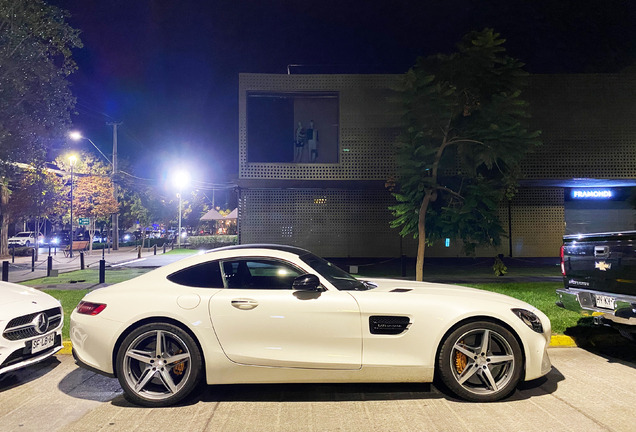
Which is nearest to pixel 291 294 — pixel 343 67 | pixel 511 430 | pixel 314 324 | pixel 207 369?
pixel 314 324

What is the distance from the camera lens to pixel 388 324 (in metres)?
3.74

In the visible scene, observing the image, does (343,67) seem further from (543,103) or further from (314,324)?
(314,324)

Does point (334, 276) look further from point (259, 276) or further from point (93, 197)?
point (93, 197)

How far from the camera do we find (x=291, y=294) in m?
3.82

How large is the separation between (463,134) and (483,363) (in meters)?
10.5

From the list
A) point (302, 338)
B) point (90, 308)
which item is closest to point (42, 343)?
point (90, 308)

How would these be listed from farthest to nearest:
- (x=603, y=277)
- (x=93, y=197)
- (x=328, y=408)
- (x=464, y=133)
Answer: (x=93, y=197)
(x=464, y=133)
(x=603, y=277)
(x=328, y=408)

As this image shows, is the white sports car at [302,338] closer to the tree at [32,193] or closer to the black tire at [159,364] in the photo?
the black tire at [159,364]

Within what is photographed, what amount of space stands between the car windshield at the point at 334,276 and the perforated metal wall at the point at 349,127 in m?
16.9

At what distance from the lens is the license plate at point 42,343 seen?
4.42 metres

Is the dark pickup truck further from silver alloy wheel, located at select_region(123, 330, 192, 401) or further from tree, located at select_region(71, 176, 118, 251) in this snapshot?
tree, located at select_region(71, 176, 118, 251)

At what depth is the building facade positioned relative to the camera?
21.4 m

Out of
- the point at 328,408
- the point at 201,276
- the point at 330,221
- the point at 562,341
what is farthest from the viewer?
the point at 330,221

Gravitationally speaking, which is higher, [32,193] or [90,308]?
[32,193]
